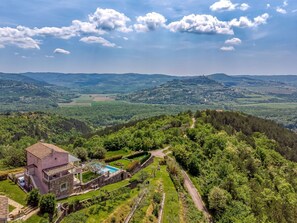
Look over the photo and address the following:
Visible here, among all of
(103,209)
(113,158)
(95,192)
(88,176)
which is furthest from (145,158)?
(103,209)

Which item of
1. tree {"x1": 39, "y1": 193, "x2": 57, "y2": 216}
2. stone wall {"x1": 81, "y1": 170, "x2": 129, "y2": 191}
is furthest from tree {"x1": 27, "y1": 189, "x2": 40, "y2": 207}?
stone wall {"x1": 81, "y1": 170, "x2": 129, "y2": 191}

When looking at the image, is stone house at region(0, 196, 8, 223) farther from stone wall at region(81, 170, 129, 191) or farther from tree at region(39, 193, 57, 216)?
stone wall at region(81, 170, 129, 191)

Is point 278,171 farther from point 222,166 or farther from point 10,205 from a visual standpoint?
point 10,205

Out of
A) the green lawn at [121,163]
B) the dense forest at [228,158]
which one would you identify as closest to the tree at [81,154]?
the dense forest at [228,158]

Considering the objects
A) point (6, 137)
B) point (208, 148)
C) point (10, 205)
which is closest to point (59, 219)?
point (10, 205)

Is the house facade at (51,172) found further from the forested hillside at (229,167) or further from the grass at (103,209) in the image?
the forested hillside at (229,167)
